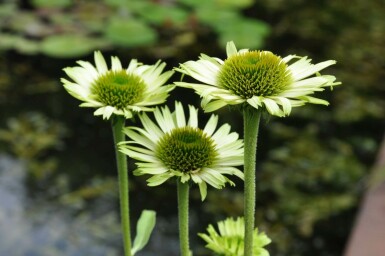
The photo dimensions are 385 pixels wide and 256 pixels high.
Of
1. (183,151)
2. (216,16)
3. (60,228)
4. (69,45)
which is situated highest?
(216,16)

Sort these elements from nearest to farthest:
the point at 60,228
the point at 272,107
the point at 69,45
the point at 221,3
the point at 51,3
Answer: the point at 272,107, the point at 60,228, the point at 69,45, the point at 51,3, the point at 221,3

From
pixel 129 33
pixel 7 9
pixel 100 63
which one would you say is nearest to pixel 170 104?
pixel 129 33

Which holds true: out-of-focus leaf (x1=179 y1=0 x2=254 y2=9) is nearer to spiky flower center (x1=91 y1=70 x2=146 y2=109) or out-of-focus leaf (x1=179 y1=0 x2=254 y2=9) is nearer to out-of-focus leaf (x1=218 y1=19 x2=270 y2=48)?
out-of-focus leaf (x1=218 y1=19 x2=270 y2=48)

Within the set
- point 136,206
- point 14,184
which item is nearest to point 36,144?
point 14,184

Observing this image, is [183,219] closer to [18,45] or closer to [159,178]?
[159,178]

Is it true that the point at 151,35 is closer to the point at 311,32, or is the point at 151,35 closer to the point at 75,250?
the point at 311,32

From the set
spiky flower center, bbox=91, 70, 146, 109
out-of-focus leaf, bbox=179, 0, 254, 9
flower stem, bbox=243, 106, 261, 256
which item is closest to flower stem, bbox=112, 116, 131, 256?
spiky flower center, bbox=91, 70, 146, 109
